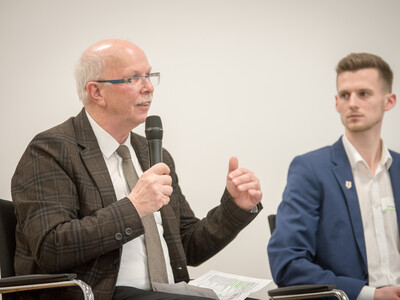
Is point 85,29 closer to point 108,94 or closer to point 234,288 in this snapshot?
point 108,94

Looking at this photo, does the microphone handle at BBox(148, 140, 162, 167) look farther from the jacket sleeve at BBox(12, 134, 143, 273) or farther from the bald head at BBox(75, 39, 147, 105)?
the bald head at BBox(75, 39, 147, 105)

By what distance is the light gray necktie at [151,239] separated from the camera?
5.64 ft

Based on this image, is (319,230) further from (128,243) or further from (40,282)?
(40,282)

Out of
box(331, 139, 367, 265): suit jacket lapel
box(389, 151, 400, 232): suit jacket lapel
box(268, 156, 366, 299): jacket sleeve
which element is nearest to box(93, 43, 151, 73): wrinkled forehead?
box(268, 156, 366, 299): jacket sleeve

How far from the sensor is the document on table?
5.62 feet

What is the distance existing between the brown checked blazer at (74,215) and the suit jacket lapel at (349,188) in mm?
467

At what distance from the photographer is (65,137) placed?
1753 millimetres

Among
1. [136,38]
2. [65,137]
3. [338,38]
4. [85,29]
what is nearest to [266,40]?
[338,38]

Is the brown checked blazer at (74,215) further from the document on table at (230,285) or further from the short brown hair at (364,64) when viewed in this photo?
the short brown hair at (364,64)

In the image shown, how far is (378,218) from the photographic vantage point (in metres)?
2.07

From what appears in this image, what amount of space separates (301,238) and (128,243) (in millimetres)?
745

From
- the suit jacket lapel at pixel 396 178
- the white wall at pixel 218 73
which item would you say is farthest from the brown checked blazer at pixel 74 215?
the white wall at pixel 218 73

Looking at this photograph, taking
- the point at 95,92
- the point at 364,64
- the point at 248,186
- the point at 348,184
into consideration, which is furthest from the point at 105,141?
the point at 364,64

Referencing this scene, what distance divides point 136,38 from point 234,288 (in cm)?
171
